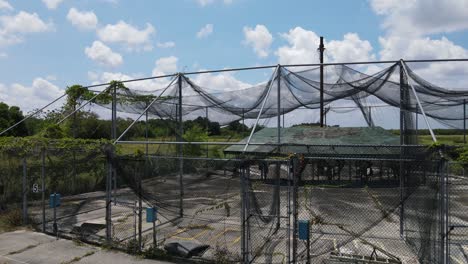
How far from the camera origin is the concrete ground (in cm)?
828

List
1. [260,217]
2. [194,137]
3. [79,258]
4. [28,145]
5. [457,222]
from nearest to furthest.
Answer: [260,217] < [79,258] < [28,145] < [457,222] < [194,137]

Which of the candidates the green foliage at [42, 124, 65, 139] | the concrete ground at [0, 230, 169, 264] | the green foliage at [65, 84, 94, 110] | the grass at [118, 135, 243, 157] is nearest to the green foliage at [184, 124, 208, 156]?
the grass at [118, 135, 243, 157]

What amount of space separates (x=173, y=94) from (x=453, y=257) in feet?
29.8

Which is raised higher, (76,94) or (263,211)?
(76,94)

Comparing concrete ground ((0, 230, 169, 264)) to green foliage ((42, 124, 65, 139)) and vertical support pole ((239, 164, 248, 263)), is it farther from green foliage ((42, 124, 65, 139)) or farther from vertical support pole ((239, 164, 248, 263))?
green foliage ((42, 124, 65, 139))

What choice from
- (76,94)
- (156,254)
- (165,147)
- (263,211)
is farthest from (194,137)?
(156,254)

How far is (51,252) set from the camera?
347 inches

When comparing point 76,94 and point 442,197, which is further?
point 76,94

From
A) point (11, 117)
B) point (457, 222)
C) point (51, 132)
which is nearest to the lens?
point (457, 222)

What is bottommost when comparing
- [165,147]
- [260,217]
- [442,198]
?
[260,217]

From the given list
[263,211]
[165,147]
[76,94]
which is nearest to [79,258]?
[263,211]

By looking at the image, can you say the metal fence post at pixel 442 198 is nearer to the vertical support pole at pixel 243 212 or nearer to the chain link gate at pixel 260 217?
the chain link gate at pixel 260 217

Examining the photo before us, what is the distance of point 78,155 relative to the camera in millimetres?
15781

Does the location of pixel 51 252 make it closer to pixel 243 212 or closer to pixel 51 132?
pixel 243 212
